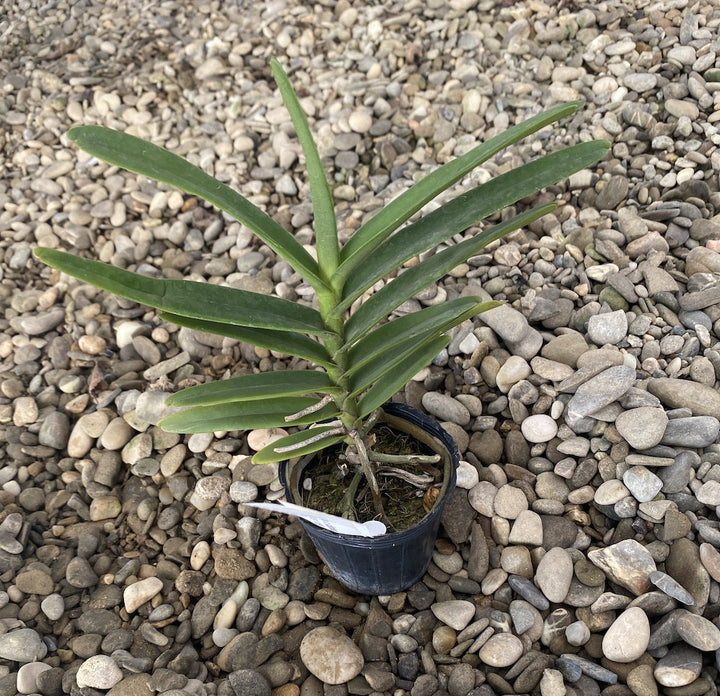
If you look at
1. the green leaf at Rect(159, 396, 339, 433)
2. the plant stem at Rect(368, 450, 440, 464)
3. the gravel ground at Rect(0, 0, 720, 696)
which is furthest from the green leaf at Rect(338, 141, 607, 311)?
the gravel ground at Rect(0, 0, 720, 696)

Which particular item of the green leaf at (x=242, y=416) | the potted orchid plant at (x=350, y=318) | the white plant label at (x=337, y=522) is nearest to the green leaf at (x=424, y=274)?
the potted orchid plant at (x=350, y=318)

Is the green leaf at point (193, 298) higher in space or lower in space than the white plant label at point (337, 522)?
higher

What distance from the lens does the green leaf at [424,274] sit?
918 millimetres

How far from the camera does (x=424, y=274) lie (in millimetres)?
997

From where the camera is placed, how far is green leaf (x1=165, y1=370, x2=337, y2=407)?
0.96 meters

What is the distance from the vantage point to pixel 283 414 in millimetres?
1159

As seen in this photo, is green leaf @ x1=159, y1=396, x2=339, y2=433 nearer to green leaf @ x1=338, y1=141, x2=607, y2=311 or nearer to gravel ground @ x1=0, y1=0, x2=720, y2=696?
green leaf @ x1=338, y1=141, x2=607, y2=311

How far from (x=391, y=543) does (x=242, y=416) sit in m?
0.34

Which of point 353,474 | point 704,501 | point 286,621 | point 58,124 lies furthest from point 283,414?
point 58,124

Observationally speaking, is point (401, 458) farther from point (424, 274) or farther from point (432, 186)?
point (432, 186)

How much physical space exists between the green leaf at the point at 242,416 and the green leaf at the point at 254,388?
6 cm

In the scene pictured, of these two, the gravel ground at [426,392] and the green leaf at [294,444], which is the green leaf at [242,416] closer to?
the green leaf at [294,444]

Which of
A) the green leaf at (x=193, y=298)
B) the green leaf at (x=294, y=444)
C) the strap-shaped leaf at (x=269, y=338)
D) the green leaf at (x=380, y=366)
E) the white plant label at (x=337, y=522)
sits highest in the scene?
the green leaf at (x=193, y=298)

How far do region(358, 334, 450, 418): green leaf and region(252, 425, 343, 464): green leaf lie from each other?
7cm
